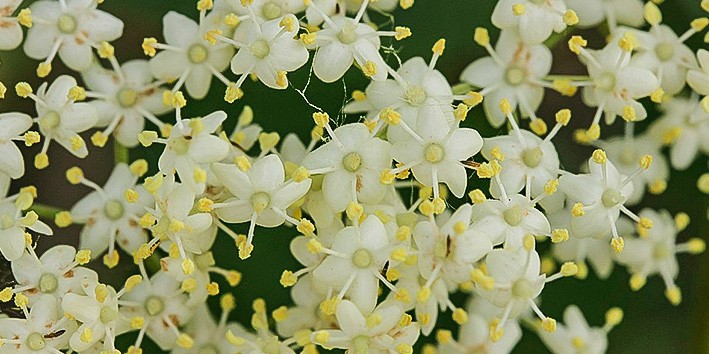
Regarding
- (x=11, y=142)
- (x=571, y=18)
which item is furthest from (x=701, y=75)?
(x=11, y=142)

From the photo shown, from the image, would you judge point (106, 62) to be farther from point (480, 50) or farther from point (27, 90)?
point (480, 50)

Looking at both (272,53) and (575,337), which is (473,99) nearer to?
(272,53)

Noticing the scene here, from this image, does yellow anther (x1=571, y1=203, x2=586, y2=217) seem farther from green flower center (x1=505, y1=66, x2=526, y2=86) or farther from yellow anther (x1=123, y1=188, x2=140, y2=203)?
yellow anther (x1=123, y1=188, x2=140, y2=203)

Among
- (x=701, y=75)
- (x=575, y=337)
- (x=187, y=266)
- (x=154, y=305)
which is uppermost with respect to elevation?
(x=701, y=75)

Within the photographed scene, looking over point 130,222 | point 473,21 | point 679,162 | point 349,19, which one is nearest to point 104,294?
point 130,222

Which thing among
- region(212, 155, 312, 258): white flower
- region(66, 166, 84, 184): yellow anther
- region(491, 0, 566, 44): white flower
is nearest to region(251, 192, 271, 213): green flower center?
region(212, 155, 312, 258): white flower

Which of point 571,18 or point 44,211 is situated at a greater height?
point 571,18
